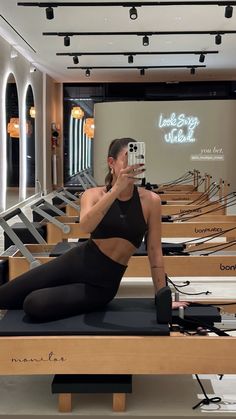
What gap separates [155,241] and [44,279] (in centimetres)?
56

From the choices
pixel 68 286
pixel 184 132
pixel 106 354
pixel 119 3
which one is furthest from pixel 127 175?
pixel 184 132

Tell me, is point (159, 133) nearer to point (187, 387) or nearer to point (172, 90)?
point (172, 90)

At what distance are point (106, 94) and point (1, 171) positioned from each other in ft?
25.5

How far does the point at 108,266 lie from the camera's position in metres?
2.62

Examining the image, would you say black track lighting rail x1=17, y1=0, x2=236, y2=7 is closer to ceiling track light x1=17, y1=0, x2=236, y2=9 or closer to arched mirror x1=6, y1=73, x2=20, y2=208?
ceiling track light x1=17, y1=0, x2=236, y2=9

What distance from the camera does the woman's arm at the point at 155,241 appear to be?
2664 mm

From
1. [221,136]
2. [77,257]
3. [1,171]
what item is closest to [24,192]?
[1,171]

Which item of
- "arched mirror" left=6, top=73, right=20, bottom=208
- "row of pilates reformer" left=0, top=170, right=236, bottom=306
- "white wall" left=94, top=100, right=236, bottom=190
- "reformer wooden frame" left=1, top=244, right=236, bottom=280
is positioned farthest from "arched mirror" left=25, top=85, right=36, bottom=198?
"reformer wooden frame" left=1, top=244, right=236, bottom=280

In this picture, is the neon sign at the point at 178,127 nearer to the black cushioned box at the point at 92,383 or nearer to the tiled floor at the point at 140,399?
the tiled floor at the point at 140,399

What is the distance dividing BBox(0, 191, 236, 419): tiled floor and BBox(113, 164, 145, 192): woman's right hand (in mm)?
952

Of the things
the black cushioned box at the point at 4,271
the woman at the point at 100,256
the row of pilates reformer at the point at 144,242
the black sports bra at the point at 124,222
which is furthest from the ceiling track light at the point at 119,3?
the black sports bra at the point at 124,222

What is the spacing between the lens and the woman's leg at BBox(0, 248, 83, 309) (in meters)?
2.68

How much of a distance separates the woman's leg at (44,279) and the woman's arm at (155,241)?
0.34 meters

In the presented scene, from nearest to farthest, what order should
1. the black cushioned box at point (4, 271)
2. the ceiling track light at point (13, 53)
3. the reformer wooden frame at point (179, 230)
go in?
the black cushioned box at point (4, 271) < the reformer wooden frame at point (179, 230) < the ceiling track light at point (13, 53)
